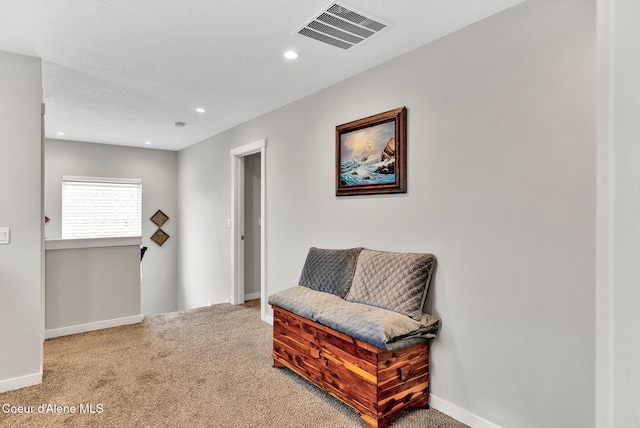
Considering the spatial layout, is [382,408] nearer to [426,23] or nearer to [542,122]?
[542,122]

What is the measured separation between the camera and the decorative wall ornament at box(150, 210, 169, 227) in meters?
6.40

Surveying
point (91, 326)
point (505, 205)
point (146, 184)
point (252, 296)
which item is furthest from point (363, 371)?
point (146, 184)

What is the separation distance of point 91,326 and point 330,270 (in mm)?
2688

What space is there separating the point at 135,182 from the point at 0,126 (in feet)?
12.4

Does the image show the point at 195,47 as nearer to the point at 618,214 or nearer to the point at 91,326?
the point at 618,214

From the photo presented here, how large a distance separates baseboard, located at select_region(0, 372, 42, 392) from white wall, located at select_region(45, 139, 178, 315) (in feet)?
11.7

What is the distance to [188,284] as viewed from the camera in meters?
6.13

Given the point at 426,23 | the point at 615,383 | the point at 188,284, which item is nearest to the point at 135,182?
the point at 188,284

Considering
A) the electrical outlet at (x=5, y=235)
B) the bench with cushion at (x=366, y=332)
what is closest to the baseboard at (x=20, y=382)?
the electrical outlet at (x=5, y=235)

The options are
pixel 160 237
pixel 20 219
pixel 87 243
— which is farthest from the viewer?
pixel 160 237

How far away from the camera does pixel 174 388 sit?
2.58 m

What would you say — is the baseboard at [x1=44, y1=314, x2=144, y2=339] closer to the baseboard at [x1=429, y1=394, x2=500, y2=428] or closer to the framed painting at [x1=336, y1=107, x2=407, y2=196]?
the framed painting at [x1=336, y1=107, x2=407, y2=196]

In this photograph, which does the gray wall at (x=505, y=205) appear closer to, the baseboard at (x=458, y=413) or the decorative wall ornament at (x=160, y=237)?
the baseboard at (x=458, y=413)

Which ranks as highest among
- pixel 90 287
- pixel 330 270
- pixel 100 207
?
pixel 100 207
